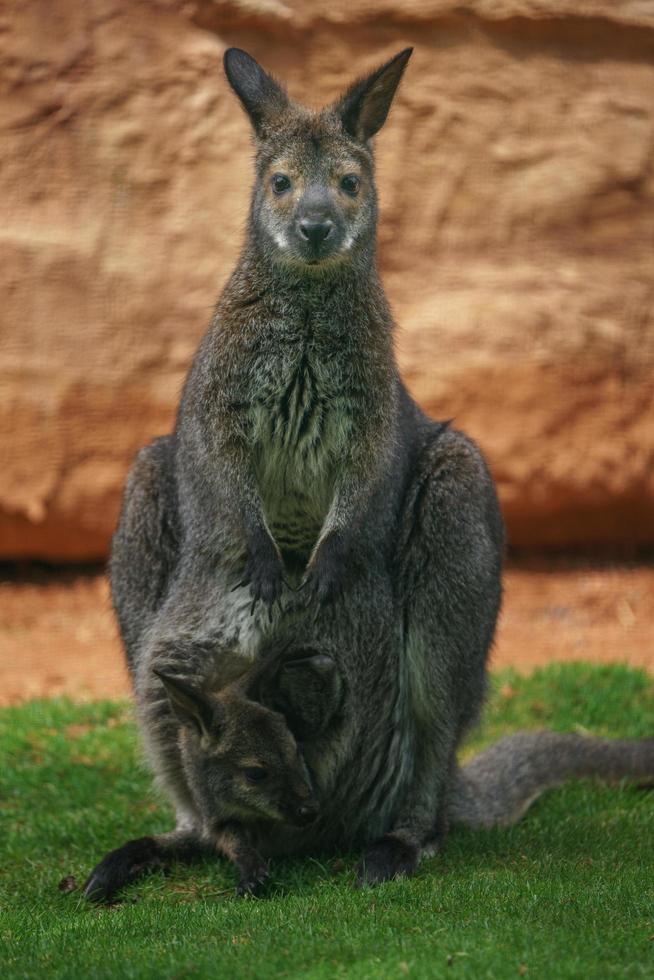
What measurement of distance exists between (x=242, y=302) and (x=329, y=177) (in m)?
0.61

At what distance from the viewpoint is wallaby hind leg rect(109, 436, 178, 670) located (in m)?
6.23

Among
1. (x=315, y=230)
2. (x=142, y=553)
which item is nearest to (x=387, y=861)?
(x=142, y=553)

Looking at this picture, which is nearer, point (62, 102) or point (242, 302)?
point (242, 302)

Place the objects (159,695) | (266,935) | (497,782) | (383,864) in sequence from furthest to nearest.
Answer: (497,782)
(159,695)
(383,864)
(266,935)

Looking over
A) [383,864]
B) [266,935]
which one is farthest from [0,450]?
[266,935]

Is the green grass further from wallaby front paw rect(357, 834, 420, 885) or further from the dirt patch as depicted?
the dirt patch

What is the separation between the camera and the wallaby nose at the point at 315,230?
5.53 meters

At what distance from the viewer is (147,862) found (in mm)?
5883

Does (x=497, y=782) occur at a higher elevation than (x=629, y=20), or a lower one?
lower

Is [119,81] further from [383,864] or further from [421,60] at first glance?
[383,864]

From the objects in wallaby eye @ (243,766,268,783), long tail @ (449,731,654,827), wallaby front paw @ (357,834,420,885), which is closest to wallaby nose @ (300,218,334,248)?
wallaby eye @ (243,766,268,783)

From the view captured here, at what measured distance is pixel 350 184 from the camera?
585 centimetres

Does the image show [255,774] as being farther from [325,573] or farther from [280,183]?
[280,183]

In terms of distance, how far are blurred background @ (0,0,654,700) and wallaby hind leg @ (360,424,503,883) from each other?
3632 millimetres
